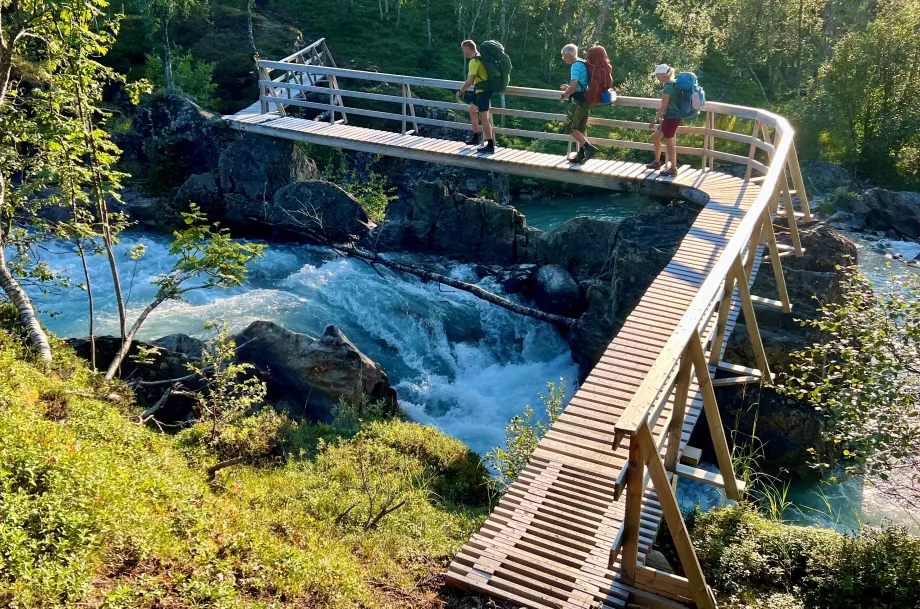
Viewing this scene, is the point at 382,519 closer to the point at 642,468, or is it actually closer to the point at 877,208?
the point at 642,468

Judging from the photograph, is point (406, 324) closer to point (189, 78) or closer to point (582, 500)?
point (582, 500)

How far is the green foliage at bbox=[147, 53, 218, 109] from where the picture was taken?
29.5 m

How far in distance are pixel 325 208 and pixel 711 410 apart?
14.3 metres

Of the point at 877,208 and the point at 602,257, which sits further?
the point at 877,208

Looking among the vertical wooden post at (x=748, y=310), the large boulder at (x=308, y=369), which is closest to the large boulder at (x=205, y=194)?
the large boulder at (x=308, y=369)

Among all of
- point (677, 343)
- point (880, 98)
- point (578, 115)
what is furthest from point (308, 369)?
point (880, 98)

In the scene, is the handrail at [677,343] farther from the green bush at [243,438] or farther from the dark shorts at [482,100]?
the dark shorts at [482,100]

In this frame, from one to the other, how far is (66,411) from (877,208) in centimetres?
2848

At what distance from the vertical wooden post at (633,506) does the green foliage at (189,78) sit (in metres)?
28.2

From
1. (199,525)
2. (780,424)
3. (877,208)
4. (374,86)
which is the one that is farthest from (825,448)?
(374,86)

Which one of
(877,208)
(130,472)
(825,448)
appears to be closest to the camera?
(130,472)

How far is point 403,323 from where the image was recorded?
16.7 m

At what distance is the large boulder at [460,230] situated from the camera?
18703 millimetres

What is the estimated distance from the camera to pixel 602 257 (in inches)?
683
